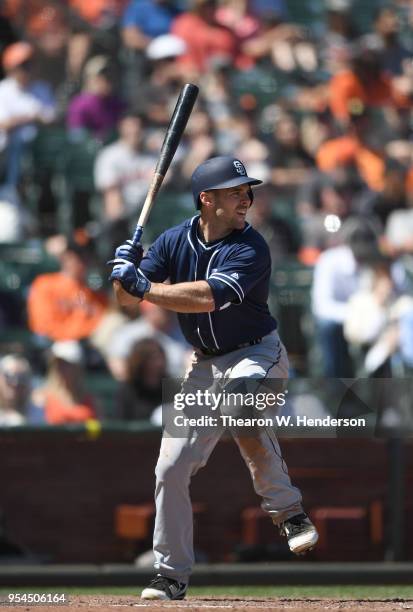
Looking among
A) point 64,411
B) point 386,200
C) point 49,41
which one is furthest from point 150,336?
point 49,41

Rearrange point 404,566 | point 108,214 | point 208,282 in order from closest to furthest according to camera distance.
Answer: point 208,282 < point 404,566 < point 108,214

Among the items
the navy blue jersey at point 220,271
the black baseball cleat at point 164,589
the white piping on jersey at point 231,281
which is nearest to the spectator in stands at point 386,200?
the navy blue jersey at point 220,271

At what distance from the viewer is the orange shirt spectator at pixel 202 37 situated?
39.0ft

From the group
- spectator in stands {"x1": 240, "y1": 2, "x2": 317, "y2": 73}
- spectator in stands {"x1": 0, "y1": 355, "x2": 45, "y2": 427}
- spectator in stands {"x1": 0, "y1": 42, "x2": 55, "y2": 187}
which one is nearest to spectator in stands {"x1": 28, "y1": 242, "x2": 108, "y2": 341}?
spectator in stands {"x1": 0, "y1": 355, "x2": 45, "y2": 427}

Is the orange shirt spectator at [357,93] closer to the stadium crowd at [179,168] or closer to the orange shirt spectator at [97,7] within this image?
the stadium crowd at [179,168]

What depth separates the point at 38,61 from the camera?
37.8 feet

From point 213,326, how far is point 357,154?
578 cm

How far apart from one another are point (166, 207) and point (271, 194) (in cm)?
86

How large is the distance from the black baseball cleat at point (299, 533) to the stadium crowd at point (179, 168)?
3.47m

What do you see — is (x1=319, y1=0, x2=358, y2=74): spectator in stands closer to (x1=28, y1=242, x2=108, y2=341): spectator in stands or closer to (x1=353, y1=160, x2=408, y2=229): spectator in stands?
(x1=353, y1=160, x2=408, y2=229): spectator in stands

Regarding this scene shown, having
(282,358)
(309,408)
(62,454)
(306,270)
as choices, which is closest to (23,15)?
(306,270)

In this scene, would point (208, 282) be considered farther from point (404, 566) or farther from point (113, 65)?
point (113, 65)

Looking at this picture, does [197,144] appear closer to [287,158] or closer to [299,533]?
[287,158]

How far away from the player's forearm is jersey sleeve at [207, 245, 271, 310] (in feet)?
0.11
